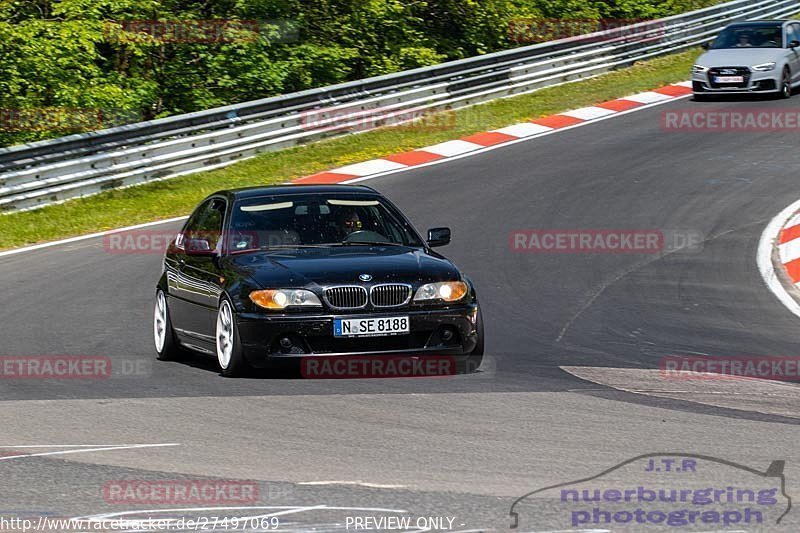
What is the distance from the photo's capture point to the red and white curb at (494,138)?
2055 centimetres

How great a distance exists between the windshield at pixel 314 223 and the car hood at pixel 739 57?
1524cm

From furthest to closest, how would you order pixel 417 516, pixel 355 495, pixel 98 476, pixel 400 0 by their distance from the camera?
pixel 400 0, pixel 98 476, pixel 355 495, pixel 417 516

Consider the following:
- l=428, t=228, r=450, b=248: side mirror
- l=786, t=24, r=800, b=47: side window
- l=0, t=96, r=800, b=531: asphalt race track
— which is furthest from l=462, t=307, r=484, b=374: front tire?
l=786, t=24, r=800, b=47: side window

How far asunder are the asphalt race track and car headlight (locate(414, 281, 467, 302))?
0.61 m

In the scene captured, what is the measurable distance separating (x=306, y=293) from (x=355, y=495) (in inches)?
138

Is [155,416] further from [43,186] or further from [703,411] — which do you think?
[43,186]

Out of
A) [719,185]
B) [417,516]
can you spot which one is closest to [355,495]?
[417,516]

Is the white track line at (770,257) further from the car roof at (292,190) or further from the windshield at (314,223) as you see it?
the car roof at (292,190)

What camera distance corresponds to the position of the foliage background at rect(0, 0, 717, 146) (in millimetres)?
23219

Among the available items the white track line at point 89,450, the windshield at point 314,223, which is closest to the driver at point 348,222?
the windshield at point 314,223

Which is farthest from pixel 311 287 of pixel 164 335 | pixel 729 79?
pixel 729 79

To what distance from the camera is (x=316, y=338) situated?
9328 mm

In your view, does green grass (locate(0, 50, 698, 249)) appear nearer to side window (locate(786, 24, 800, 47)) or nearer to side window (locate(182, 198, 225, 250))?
side window (locate(786, 24, 800, 47))

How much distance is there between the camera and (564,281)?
13484 mm
